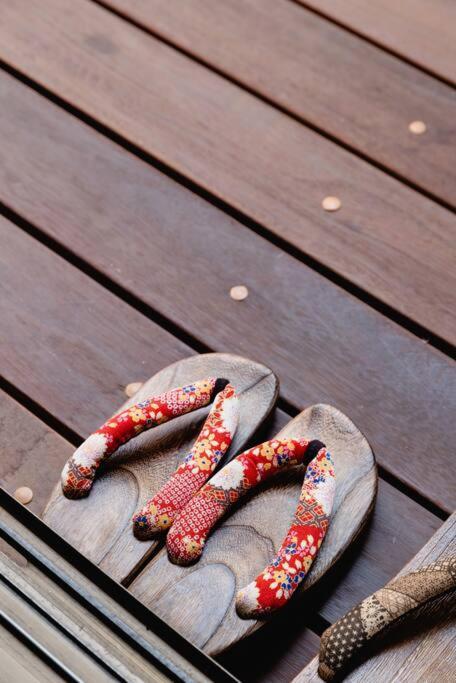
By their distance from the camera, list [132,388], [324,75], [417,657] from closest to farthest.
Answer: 1. [417,657]
2. [132,388]
3. [324,75]

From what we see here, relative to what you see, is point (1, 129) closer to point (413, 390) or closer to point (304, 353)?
point (304, 353)

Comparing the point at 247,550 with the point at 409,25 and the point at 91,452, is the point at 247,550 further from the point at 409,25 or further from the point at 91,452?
the point at 409,25

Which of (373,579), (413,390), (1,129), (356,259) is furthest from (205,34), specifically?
(373,579)

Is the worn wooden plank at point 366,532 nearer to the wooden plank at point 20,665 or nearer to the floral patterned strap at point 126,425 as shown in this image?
the floral patterned strap at point 126,425

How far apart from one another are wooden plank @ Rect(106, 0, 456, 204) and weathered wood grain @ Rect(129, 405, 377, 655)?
0.40 metres

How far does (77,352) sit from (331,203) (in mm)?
348

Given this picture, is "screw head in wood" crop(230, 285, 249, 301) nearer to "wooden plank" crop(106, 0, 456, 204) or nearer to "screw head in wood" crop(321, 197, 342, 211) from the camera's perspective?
"screw head in wood" crop(321, 197, 342, 211)

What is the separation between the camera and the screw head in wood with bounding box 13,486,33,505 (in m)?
0.79

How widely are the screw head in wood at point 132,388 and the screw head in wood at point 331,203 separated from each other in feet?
1.03

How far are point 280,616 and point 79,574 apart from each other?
7.3 inches

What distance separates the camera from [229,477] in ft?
2.37

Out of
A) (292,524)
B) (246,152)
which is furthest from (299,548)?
(246,152)

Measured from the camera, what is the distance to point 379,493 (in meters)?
0.79

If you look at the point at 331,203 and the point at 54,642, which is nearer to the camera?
the point at 54,642
